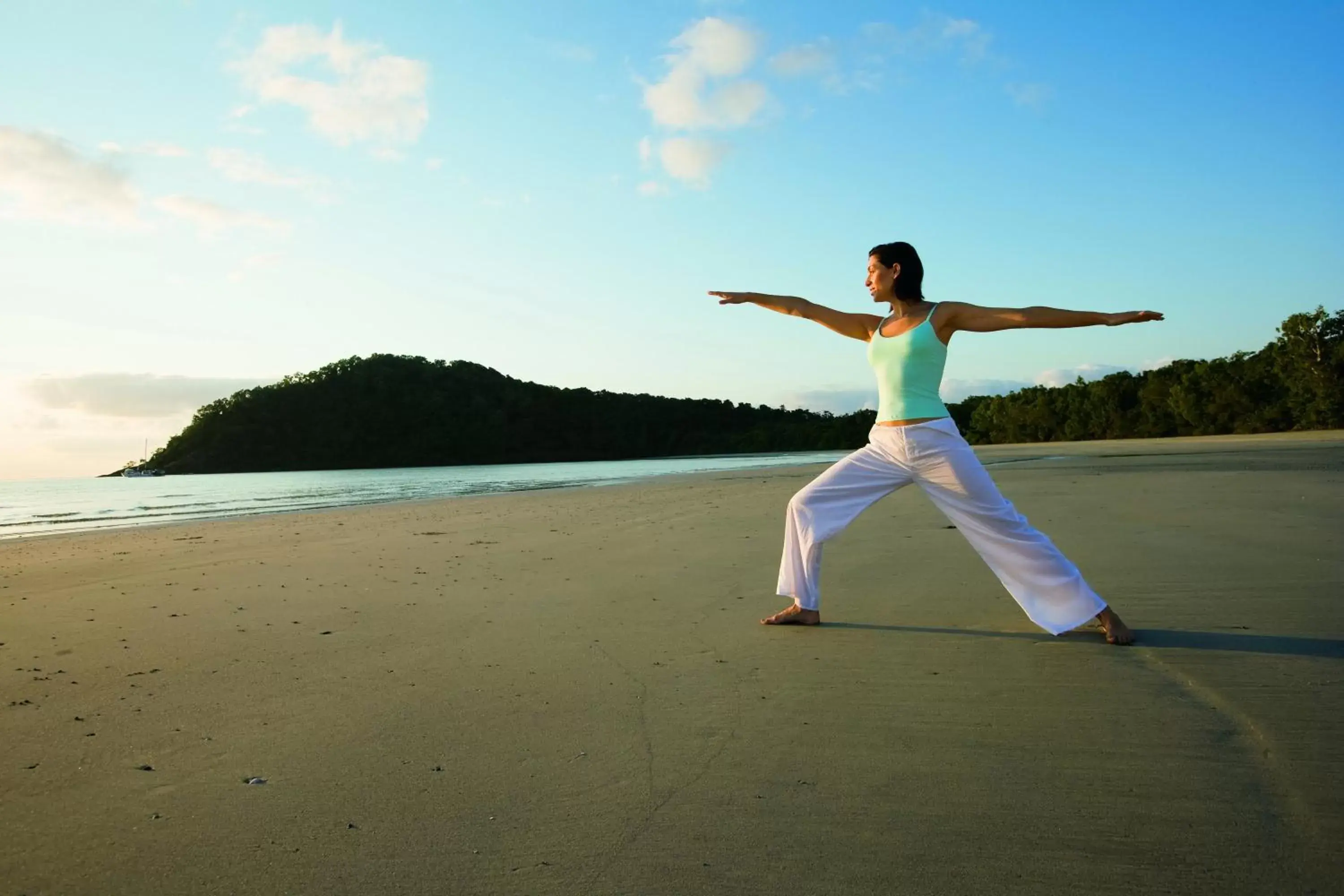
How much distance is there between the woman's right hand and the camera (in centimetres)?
525

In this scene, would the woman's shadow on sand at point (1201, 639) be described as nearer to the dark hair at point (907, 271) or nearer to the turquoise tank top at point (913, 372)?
the turquoise tank top at point (913, 372)

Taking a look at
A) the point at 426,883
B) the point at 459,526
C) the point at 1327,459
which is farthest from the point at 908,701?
the point at 1327,459

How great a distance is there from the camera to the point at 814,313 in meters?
5.03

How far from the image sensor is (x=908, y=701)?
337cm

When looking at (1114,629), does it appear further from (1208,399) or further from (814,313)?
(1208,399)

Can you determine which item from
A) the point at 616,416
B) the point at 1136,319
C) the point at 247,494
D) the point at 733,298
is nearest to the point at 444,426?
the point at 616,416

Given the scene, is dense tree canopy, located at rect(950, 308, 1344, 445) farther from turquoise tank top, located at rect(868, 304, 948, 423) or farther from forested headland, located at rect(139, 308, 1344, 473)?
turquoise tank top, located at rect(868, 304, 948, 423)

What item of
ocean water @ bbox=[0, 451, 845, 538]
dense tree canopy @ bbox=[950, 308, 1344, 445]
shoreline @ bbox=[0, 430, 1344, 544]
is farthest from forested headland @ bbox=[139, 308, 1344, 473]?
ocean water @ bbox=[0, 451, 845, 538]

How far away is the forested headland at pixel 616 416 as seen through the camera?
144 ft

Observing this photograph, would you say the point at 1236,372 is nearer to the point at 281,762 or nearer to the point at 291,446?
the point at 281,762

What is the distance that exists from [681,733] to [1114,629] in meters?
2.27

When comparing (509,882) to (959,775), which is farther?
(959,775)

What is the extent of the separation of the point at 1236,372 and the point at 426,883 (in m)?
53.1

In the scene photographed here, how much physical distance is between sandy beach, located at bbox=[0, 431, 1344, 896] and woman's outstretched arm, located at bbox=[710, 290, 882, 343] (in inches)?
60.8
